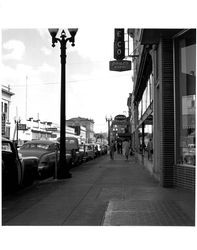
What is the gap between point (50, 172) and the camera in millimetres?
14539

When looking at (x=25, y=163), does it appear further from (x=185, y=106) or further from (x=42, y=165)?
(x=185, y=106)

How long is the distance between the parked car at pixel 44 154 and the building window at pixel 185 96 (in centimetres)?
483

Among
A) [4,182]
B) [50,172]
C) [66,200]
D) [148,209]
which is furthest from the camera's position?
[50,172]

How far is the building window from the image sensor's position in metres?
9.55

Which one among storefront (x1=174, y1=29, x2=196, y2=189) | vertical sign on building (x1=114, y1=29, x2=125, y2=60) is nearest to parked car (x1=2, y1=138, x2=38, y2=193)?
storefront (x1=174, y1=29, x2=196, y2=189)

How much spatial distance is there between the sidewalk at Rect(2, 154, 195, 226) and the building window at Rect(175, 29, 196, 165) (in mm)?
1135

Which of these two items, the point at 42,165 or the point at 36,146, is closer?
the point at 42,165

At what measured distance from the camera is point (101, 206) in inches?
302

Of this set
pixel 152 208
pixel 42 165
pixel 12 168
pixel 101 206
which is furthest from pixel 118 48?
pixel 152 208

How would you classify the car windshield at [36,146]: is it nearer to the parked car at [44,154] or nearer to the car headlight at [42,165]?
the parked car at [44,154]

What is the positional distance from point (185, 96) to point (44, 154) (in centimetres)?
614
